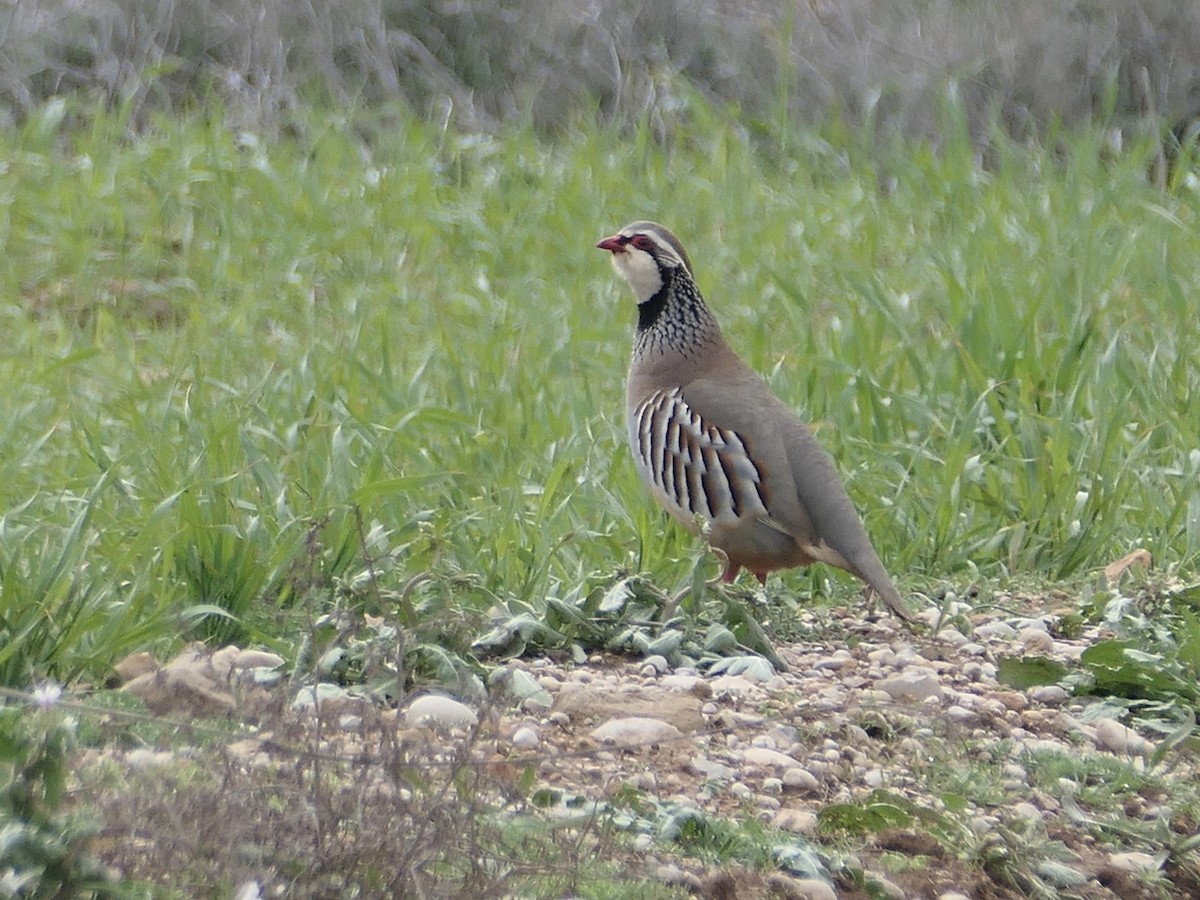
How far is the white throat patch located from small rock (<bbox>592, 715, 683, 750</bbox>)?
6.63 ft

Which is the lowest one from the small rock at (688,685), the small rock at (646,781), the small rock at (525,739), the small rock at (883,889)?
the small rock at (688,685)

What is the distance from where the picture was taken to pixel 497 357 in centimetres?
557

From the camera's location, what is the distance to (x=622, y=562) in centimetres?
411

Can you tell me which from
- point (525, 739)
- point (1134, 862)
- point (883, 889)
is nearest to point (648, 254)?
point (525, 739)

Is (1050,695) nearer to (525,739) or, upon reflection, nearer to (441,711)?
(525,739)

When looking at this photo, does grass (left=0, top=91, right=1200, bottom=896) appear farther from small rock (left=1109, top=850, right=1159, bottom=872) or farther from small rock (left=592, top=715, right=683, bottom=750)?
small rock (left=592, top=715, right=683, bottom=750)

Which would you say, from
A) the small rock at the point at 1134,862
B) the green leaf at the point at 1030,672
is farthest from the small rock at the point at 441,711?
the green leaf at the point at 1030,672

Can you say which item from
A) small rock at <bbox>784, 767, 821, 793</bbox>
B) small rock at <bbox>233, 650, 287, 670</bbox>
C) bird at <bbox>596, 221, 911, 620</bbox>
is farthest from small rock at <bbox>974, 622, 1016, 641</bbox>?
small rock at <bbox>233, 650, 287, 670</bbox>

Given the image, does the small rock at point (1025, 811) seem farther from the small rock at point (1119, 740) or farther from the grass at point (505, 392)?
the small rock at point (1119, 740)

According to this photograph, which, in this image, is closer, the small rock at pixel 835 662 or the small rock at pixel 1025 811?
the small rock at pixel 1025 811

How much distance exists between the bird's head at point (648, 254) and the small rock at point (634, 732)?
2.03 m

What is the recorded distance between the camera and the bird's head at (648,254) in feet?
15.8

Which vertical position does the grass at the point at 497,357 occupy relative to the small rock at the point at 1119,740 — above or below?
below

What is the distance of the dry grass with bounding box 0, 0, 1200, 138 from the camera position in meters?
8.31
